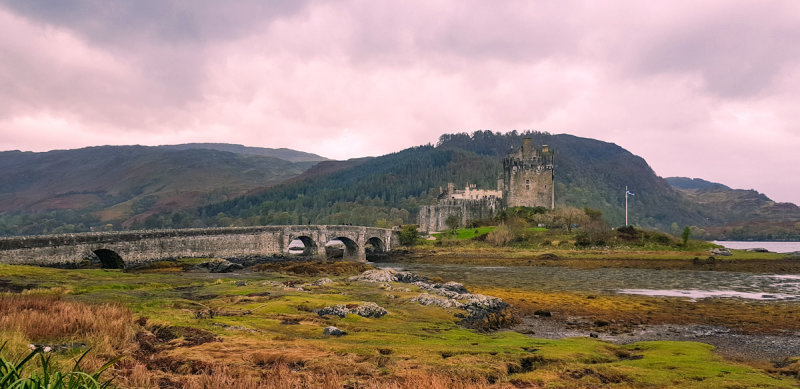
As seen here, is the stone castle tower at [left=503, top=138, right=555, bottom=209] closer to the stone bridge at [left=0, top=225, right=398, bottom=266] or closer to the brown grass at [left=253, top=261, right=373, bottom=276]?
the stone bridge at [left=0, top=225, right=398, bottom=266]

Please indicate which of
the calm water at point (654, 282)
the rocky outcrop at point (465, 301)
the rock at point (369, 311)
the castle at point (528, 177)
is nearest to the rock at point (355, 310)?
the rock at point (369, 311)

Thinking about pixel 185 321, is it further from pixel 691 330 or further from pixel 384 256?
pixel 384 256

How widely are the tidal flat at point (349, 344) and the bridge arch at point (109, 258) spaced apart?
24.7m

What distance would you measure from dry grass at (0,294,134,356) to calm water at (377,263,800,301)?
38710 mm

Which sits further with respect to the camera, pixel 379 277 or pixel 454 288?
pixel 379 277

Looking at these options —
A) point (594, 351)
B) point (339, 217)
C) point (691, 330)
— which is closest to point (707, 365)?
point (594, 351)

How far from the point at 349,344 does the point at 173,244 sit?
53505 mm

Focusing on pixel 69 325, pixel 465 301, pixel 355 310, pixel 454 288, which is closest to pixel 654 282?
pixel 454 288

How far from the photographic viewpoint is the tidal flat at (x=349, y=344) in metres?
11.3

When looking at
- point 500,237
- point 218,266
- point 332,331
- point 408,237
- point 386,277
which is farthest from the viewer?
point 408,237

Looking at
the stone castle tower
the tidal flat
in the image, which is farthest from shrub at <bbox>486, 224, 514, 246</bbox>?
the tidal flat

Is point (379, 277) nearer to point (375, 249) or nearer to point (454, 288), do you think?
point (454, 288)

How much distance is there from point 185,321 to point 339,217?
593 feet

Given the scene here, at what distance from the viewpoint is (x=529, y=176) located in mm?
120562
